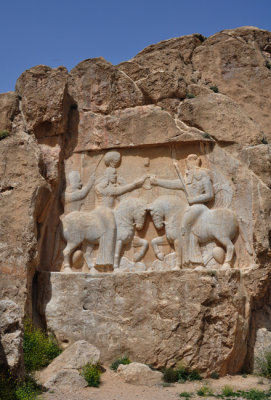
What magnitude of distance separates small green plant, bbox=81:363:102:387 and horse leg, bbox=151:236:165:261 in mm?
3069

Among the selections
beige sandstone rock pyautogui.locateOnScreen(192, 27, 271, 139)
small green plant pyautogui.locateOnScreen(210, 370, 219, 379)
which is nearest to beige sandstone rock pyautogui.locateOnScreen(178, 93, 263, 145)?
beige sandstone rock pyautogui.locateOnScreen(192, 27, 271, 139)

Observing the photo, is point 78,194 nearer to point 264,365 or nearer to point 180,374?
point 180,374

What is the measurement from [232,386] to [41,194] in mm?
5665

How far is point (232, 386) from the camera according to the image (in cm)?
1091

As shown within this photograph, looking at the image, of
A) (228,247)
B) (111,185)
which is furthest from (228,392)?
(111,185)

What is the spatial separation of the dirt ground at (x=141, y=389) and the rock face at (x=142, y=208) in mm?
430

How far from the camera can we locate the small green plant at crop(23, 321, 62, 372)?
10.8 meters

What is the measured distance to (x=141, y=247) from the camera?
42.0ft

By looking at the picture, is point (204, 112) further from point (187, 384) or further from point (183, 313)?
point (187, 384)

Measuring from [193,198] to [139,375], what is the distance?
13.5 feet

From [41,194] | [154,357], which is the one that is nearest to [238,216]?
[154,357]

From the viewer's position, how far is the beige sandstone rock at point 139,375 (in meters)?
10.8

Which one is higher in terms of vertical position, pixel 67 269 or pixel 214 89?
pixel 214 89

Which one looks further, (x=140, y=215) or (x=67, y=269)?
(x=140, y=215)
